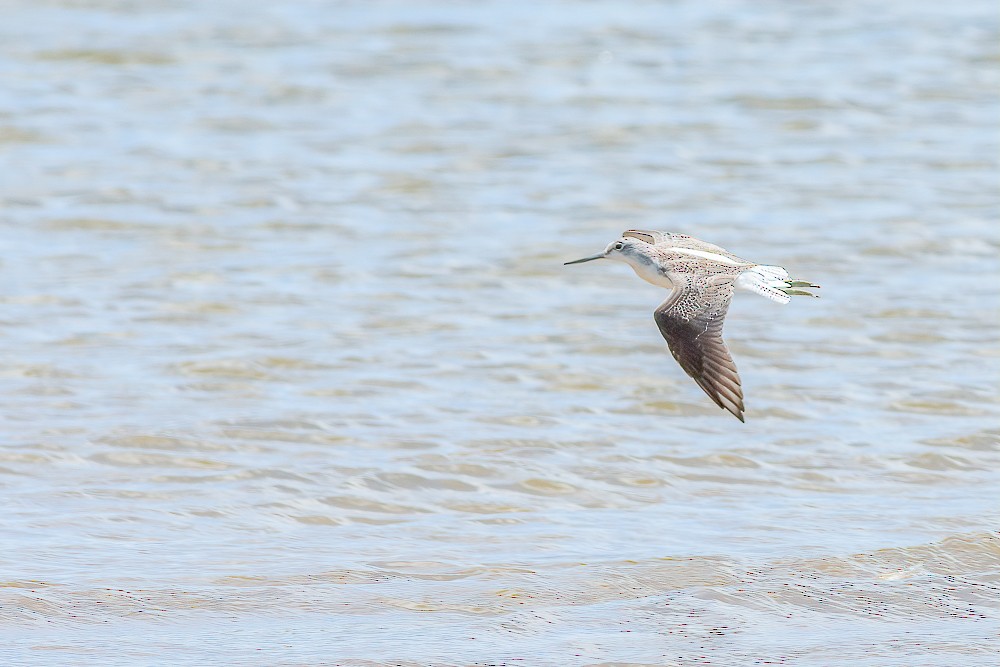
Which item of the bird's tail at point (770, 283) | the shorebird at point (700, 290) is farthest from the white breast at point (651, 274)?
the bird's tail at point (770, 283)

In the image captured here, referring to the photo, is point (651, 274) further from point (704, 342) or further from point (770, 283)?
point (704, 342)

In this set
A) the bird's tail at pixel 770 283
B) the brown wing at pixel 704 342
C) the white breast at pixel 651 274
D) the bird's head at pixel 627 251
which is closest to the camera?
the brown wing at pixel 704 342

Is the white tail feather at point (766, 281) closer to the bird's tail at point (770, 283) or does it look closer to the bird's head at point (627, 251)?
the bird's tail at point (770, 283)

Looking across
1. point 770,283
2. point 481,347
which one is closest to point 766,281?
point 770,283

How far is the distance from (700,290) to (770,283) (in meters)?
0.22

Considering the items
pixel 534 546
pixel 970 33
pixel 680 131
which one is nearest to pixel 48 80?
pixel 680 131

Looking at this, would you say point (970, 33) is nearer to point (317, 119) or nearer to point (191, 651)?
point (317, 119)

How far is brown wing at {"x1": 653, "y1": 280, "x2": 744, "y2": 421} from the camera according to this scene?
523 cm

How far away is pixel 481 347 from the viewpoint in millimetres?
9062

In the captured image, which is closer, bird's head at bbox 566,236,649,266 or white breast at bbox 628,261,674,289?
white breast at bbox 628,261,674,289

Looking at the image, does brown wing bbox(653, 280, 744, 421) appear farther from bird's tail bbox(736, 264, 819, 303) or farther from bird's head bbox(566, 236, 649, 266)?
bird's head bbox(566, 236, 649, 266)

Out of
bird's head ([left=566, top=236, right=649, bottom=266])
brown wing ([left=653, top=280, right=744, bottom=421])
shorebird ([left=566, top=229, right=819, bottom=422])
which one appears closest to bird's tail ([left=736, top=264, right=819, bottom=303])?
shorebird ([left=566, top=229, right=819, bottom=422])

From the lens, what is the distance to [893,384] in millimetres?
8523

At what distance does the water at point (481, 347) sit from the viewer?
19.4ft
